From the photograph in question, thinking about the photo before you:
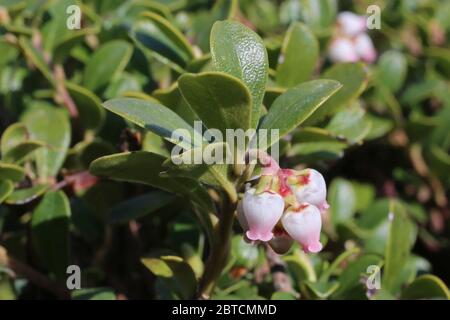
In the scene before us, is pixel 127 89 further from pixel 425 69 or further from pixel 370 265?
pixel 425 69

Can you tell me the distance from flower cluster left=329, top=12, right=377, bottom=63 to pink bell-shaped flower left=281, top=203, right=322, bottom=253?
2.98 feet

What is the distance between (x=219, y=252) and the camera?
1.08 metres

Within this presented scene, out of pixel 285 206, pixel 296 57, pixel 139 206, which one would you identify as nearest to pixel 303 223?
pixel 285 206

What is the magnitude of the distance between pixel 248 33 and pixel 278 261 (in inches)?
19.5

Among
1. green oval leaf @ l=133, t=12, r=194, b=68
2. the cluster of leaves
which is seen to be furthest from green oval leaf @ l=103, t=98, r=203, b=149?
green oval leaf @ l=133, t=12, r=194, b=68

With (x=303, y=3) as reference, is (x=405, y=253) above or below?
below

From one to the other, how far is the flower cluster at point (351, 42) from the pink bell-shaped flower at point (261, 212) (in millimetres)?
936

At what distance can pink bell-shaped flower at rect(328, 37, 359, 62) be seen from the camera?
1.80m

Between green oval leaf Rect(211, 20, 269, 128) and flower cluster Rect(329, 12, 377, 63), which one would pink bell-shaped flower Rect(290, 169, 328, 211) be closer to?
green oval leaf Rect(211, 20, 269, 128)

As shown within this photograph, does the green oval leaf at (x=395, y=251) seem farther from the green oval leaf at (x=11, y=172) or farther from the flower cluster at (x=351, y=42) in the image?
the green oval leaf at (x=11, y=172)

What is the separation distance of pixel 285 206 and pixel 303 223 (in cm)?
4

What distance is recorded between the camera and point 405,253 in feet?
4.47
